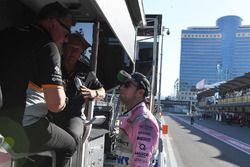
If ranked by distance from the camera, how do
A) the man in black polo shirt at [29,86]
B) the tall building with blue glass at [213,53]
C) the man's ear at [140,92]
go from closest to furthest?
the man in black polo shirt at [29,86] → the man's ear at [140,92] → the tall building with blue glass at [213,53]

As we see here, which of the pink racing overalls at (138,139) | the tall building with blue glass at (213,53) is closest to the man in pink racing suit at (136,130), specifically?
the pink racing overalls at (138,139)

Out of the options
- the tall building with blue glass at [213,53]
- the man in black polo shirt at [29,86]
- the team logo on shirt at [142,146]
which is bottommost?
the team logo on shirt at [142,146]

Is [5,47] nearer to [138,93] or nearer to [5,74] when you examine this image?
[5,74]

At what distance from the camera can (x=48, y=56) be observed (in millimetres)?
2154

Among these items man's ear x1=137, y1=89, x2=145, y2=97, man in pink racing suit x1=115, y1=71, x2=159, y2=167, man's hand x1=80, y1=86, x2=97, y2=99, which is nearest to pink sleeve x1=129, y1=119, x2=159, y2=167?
man in pink racing suit x1=115, y1=71, x2=159, y2=167

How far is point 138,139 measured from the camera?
8.05 ft

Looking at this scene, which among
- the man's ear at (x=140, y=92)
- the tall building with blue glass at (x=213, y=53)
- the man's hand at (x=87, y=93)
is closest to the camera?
the man's ear at (x=140, y=92)

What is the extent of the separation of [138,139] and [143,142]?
0.05 m

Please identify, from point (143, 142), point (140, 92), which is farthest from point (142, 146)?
point (140, 92)

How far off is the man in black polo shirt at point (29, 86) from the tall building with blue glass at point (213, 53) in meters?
157

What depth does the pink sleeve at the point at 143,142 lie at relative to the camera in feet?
7.83

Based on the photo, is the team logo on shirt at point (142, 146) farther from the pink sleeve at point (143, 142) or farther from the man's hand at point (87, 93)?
the man's hand at point (87, 93)

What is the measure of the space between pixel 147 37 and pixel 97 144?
17.5 feet

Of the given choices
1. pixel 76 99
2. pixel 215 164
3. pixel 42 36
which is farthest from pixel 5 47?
pixel 215 164
